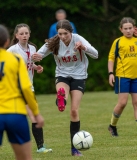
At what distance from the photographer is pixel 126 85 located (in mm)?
8398

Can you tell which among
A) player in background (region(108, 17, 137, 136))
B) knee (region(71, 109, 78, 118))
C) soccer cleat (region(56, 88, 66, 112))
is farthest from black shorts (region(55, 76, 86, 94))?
player in background (region(108, 17, 137, 136))

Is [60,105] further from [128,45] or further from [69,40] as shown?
[128,45]

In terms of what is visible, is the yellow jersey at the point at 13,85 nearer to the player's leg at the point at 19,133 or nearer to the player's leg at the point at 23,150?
the player's leg at the point at 19,133

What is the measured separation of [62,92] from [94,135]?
191 cm

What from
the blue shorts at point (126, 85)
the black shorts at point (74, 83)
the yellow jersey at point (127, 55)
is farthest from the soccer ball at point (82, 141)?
the yellow jersey at point (127, 55)

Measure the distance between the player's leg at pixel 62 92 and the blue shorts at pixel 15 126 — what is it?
2.34 metres

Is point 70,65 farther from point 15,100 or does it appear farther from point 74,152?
point 15,100

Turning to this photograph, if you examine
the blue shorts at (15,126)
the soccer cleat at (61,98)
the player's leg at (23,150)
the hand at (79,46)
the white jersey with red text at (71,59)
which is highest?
the hand at (79,46)

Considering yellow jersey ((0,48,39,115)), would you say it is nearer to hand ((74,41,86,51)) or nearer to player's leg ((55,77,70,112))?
hand ((74,41,86,51))

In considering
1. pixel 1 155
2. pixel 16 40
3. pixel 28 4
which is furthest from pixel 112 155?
pixel 28 4

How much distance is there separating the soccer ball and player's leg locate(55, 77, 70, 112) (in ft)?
1.99

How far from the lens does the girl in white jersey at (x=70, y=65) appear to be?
22.9 ft

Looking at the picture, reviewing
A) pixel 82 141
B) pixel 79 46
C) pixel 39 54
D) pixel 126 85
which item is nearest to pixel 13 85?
pixel 82 141

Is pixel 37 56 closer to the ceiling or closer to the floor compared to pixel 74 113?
closer to the ceiling
